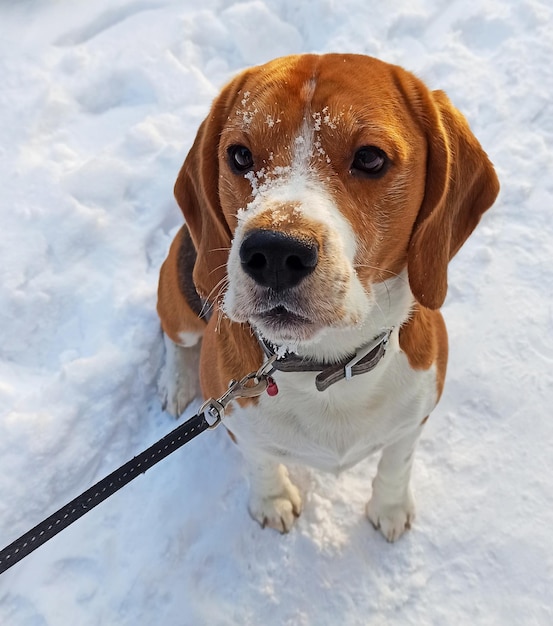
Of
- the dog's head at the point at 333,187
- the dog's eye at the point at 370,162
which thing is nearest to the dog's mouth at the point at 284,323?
the dog's head at the point at 333,187

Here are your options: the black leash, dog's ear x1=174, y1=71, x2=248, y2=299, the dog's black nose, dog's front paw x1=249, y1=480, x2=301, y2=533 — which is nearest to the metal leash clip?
the black leash

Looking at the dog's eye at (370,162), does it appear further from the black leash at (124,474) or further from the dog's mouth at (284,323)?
the black leash at (124,474)

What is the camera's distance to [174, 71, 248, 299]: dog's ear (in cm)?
214

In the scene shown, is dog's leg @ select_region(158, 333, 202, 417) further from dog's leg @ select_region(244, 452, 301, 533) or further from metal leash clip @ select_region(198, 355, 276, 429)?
metal leash clip @ select_region(198, 355, 276, 429)

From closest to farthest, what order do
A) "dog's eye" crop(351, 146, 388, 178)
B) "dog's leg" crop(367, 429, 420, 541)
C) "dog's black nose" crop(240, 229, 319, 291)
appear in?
"dog's black nose" crop(240, 229, 319, 291)
"dog's eye" crop(351, 146, 388, 178)
"dog's leg" crop(367, 429, 420, 541)

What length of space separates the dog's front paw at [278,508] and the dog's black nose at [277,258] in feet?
5.12

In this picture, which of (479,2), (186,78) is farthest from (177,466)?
(479,2)

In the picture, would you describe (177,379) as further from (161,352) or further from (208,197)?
(208,197)

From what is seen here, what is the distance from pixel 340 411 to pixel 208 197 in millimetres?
876

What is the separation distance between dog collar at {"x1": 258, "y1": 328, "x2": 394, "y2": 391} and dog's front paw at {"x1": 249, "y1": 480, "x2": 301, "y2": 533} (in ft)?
3.21

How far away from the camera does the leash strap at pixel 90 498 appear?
2049 millimetres

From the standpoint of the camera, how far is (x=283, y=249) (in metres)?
1.58

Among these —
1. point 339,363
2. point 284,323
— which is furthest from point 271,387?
point 284,323

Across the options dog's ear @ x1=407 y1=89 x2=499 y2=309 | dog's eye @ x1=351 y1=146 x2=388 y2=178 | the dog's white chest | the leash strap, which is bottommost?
the dog's white chest
